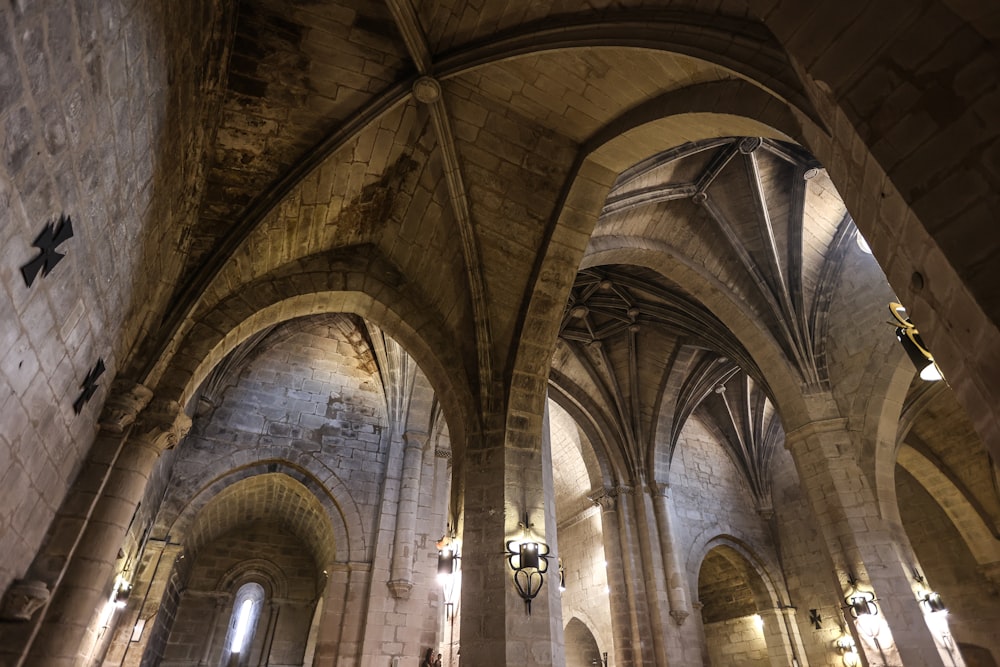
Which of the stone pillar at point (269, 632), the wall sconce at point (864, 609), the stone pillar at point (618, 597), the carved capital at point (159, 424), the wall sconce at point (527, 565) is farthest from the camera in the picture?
the stone pillar at point (269, 632)

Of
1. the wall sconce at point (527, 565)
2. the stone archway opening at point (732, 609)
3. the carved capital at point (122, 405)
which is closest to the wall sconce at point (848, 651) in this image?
the stone archway opening at point (732, 609)

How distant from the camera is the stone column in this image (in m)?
4.56

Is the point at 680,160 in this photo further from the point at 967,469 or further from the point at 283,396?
the point at 967,469

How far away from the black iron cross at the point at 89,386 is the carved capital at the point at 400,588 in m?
6.84

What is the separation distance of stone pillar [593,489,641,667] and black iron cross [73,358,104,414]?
10.9m

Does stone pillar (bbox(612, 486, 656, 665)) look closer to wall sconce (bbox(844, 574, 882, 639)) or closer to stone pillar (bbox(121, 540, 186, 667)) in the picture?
wall sconce (bbox(844, 574, 882, 639))

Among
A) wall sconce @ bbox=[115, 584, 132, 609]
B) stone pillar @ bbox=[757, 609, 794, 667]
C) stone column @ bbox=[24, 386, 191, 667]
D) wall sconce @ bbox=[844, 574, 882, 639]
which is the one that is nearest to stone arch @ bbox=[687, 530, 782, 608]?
stone pillar @ bbox=[757, 609, 794, 667]

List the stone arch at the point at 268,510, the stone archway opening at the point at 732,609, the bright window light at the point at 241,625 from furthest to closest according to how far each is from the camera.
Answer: the stone archway opening at the point at 732,609, the bright window light at the point at 241,625, the stone arch at the point at 268,510

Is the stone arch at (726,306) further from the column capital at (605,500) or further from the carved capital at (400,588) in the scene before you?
the carved capital at (400,588)

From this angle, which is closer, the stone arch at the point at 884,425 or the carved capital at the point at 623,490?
the stone arch at the point at 884,425

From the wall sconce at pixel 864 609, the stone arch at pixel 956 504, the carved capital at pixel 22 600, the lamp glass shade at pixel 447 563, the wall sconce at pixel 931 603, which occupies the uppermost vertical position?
the stone arch at pixel 956 504

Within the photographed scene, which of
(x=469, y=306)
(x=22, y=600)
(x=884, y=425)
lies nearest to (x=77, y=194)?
(x=22, y=600)

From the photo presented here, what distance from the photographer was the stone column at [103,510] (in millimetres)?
4562

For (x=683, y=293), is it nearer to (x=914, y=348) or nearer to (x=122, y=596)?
(x=914, y=348)
